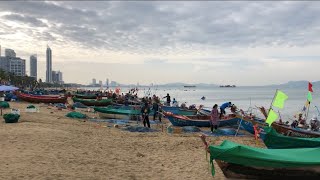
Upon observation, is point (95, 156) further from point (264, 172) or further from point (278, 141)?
point (278, 141)

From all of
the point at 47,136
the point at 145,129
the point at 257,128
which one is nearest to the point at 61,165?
the point at 47,136

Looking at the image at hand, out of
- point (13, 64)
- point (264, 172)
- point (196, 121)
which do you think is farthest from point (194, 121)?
point (13, 64)

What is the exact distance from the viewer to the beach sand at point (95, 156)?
9172mm

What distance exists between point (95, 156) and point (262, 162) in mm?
5474

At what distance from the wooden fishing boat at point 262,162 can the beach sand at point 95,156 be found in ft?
4.34

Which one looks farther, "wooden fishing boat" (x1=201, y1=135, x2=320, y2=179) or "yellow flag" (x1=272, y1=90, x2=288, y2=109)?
"yellow flag" (x1=272, y1=90, x2=288, y2=109)

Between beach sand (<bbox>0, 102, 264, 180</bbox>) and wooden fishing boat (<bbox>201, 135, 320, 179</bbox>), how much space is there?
1.32 metres

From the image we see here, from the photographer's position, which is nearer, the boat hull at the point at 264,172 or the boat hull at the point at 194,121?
the boat hull at the point at 264,172

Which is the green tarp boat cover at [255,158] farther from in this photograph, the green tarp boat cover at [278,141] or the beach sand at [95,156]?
the green tarp boat cover at [278,141]

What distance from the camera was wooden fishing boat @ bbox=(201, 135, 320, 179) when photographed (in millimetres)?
8555

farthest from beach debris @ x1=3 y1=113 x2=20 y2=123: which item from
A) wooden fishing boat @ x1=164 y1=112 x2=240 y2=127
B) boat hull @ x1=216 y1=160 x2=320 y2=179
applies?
boat hull @ x1=216 y1=160 x2=320 y2=179

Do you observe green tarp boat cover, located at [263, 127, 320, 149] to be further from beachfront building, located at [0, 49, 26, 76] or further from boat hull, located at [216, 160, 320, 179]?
beachfront building, located at [0, 49, 26, 76]

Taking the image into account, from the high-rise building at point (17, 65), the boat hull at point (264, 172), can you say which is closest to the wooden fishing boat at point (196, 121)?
the boat hull at point (264, 172)

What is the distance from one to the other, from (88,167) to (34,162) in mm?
1467
